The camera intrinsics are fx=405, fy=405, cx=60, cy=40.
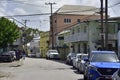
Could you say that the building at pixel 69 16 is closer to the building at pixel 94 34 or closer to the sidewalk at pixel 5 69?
the building at pixel 94 34

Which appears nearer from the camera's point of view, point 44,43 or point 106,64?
point 106,64

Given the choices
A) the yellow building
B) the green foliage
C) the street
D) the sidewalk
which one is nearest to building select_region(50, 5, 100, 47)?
the yellow building

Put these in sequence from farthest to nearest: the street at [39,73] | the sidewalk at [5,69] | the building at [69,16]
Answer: the building at [69,16], the sidewalk at [5,69], the street at [39,73]

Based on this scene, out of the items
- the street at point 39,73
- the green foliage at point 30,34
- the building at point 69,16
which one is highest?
the building at point 69,16

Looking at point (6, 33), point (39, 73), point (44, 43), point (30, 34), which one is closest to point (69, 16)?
point (44, 43)

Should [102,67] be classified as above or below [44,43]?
below

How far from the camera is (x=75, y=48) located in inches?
2872

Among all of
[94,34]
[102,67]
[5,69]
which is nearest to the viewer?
[102,67]

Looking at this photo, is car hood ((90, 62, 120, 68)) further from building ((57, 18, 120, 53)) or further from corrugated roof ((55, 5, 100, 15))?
corrugated roof ((55, 5, 100, 15))

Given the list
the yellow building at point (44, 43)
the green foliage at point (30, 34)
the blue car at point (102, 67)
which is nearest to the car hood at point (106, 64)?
the blue car at point (102, 67)

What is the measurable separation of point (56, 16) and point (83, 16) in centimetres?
686

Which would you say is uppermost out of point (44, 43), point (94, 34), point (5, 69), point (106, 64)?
point (94, 34)

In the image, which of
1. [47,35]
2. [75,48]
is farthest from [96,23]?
[47,35]

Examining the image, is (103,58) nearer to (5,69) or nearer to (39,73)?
(39,73)
